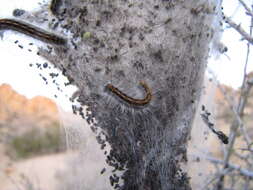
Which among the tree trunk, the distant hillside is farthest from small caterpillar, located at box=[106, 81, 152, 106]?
the distant hillside

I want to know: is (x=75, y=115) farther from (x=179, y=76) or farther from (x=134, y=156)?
(x=179, y=76)

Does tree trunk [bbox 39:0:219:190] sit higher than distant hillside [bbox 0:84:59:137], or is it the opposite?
distant hillside [bbox 0:84:59:137]

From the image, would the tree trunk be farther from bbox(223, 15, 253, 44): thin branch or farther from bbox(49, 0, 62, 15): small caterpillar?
bbox(223, 15, 253, 44): thin branch

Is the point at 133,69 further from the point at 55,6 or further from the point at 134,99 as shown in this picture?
the point at 55,6

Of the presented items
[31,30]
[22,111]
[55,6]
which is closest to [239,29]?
[55,6]

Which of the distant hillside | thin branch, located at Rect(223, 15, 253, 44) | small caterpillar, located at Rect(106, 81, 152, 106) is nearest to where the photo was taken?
small caterpillar, located at Rect(106, 81, 152, 106)

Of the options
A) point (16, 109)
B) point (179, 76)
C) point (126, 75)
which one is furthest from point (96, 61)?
point (16, 109)

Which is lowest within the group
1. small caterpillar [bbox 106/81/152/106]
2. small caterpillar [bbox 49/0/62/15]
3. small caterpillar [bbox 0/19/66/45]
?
small caterpillar [bbox 106/81/152/106]

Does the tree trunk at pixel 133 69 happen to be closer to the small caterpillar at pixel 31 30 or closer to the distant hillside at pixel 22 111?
the small caterpillar at pixel 31 30
